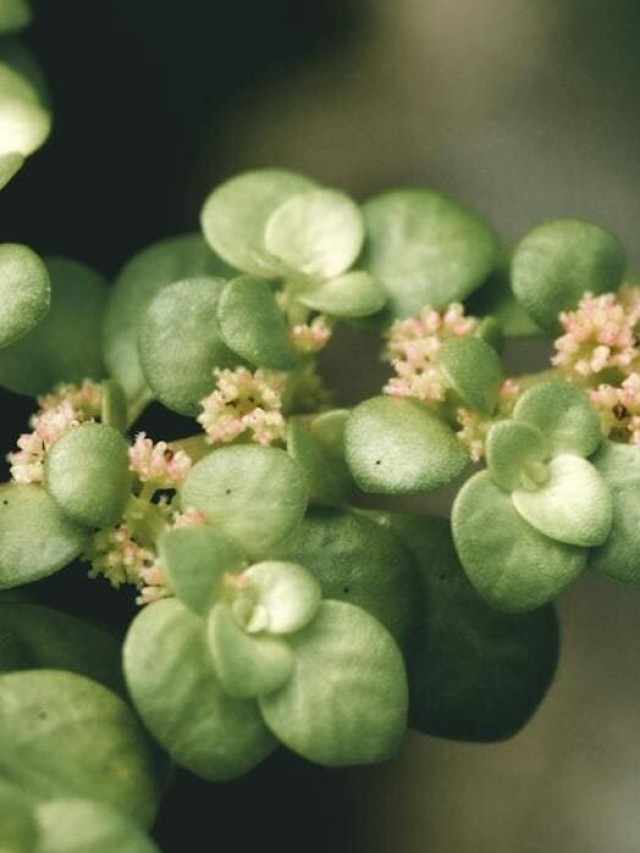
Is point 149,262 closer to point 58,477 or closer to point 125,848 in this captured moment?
point 58,477

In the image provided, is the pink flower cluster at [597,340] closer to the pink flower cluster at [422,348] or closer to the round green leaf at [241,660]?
the pink flower cluster at [422,348]

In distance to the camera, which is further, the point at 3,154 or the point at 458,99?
the point at 458,99

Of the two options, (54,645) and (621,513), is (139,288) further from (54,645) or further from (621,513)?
(621,513)

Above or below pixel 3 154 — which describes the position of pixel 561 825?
below

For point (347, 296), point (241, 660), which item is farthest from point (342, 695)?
point (347, 296)

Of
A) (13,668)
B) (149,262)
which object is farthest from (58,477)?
(149,262)

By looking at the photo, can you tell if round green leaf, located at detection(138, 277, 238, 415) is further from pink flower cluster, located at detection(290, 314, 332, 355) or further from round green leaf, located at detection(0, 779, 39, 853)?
round green leaf, located at detection(0, 779, 39, 853)
